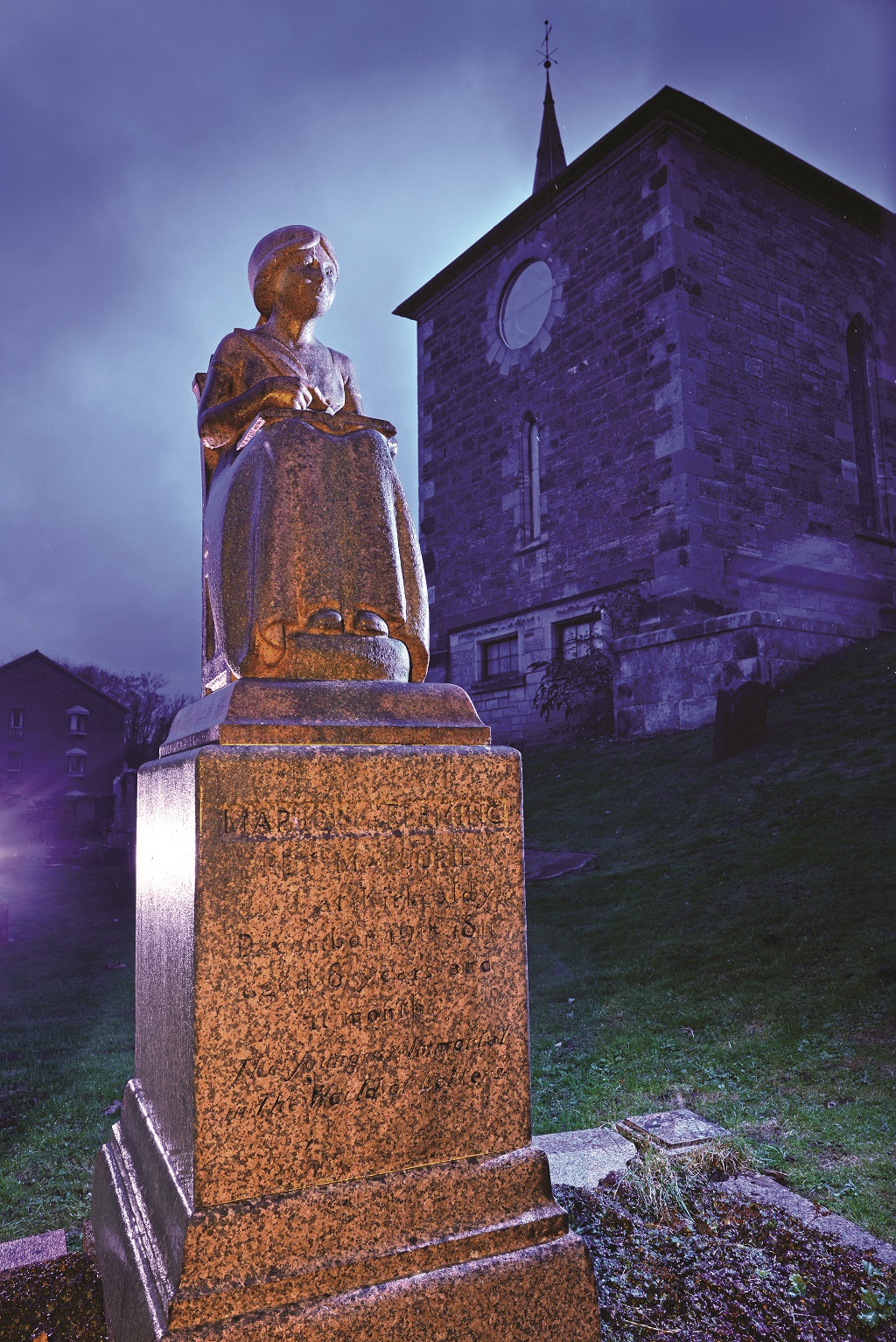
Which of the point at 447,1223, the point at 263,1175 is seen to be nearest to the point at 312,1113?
the point at 263,1175

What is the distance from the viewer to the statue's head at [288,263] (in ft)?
8.99

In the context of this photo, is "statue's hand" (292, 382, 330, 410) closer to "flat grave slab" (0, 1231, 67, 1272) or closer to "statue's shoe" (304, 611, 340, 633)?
"statue's shoe" (304, 611, 340, 633)

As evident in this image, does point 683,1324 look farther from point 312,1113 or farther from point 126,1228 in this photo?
point 126,1228

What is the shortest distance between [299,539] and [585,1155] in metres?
2.26

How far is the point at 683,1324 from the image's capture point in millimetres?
2064

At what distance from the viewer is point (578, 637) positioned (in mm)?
12906

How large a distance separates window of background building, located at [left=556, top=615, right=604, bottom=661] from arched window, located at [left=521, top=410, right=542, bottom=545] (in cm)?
171

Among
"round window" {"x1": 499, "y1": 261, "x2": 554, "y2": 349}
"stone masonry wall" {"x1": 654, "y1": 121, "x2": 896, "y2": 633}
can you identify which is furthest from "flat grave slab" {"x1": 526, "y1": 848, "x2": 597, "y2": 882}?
"round window" {"x1": 499, "y1": 261, "x2": 554, "y2": 349}

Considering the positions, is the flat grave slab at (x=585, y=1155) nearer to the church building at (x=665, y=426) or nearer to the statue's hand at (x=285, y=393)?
the statue's hand at (x=285, y=393)

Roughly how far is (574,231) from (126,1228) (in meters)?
14.3

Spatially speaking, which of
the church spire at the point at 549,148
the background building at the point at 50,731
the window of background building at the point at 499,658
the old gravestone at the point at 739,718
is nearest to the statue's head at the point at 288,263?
the old gravestone at the point at 739,718

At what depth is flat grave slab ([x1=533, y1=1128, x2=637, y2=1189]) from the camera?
2.78 meters

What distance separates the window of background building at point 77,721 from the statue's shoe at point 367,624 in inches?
1531

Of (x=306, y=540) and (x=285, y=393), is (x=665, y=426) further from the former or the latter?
(x=306, y=540)
